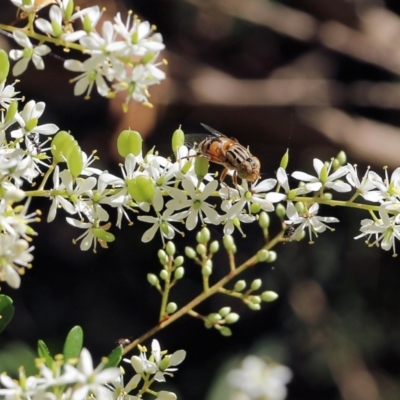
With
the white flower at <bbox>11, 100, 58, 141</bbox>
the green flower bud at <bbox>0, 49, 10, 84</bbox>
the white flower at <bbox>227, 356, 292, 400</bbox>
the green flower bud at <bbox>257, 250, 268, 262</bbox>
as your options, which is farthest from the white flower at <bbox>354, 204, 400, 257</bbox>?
the white flower at <bbox>227, 356, 292, 400</bbox>

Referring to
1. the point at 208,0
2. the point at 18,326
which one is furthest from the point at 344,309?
the point at 208,0

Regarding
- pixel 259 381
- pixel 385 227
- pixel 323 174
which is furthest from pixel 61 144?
pixel 259 381

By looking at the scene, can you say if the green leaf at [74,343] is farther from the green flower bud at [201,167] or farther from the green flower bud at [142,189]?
the green flower bud at [201,167]

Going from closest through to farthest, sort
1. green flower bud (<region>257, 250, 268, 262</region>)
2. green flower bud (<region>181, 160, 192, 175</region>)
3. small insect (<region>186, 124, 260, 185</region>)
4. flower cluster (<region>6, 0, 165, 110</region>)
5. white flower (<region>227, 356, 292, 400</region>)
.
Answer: flower cluster (<region>6, 0, 165, 110</region>), green flower bud (<region>181, 160, 192, 175</region>), small insect (<region>186, 124, 260, 185</region>), green flower bud (<region>257, 250, 268, 262</region>), white flower (<region>227, 356, 292, 400</region>)

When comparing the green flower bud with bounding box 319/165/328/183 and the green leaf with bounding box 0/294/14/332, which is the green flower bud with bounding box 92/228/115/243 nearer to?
the green leaf with bounding box 0/294/14/332

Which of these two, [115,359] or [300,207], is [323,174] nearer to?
[300,207]

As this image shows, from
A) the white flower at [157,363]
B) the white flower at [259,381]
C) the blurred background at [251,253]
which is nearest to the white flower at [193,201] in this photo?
the white flower at [157,363]
